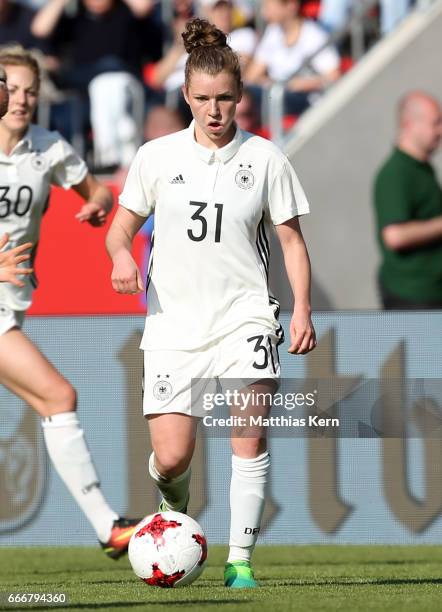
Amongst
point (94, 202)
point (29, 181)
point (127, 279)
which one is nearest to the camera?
point (127, 279)

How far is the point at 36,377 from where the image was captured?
722 cm

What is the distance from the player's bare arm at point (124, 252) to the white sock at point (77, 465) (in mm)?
1328

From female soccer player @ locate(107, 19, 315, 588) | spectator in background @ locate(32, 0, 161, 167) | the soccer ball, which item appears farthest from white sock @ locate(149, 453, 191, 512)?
spectator in background @ locate(32, 0, 161, 167)

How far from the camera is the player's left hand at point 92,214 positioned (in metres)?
7.65

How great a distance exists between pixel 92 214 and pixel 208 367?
5.57 feet

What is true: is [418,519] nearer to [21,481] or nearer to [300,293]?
[21,481]

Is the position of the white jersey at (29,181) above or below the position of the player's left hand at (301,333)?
above

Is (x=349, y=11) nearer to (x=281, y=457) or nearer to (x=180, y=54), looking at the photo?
(x=180, y=54)

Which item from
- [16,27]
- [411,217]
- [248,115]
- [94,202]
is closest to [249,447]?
[94,202]

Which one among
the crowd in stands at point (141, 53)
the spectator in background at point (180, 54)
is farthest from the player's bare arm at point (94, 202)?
the spectator in background at point (180, 54)

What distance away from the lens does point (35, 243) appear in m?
7.75

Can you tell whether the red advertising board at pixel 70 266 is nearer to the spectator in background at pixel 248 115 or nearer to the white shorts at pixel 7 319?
the spectator in background at pixel 248 115

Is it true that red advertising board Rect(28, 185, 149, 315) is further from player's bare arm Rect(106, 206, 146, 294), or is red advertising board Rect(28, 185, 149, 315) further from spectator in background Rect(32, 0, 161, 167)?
player's bare arm Rect(106, 206, 146, 294)

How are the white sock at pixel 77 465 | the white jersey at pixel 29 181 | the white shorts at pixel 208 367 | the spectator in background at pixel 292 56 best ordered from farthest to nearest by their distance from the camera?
the spectator in background at pixel 292 56 → the white jersey at pixel 29 181 → the white sock at pixel 77 465 → the white shorts at pixel 208 367
